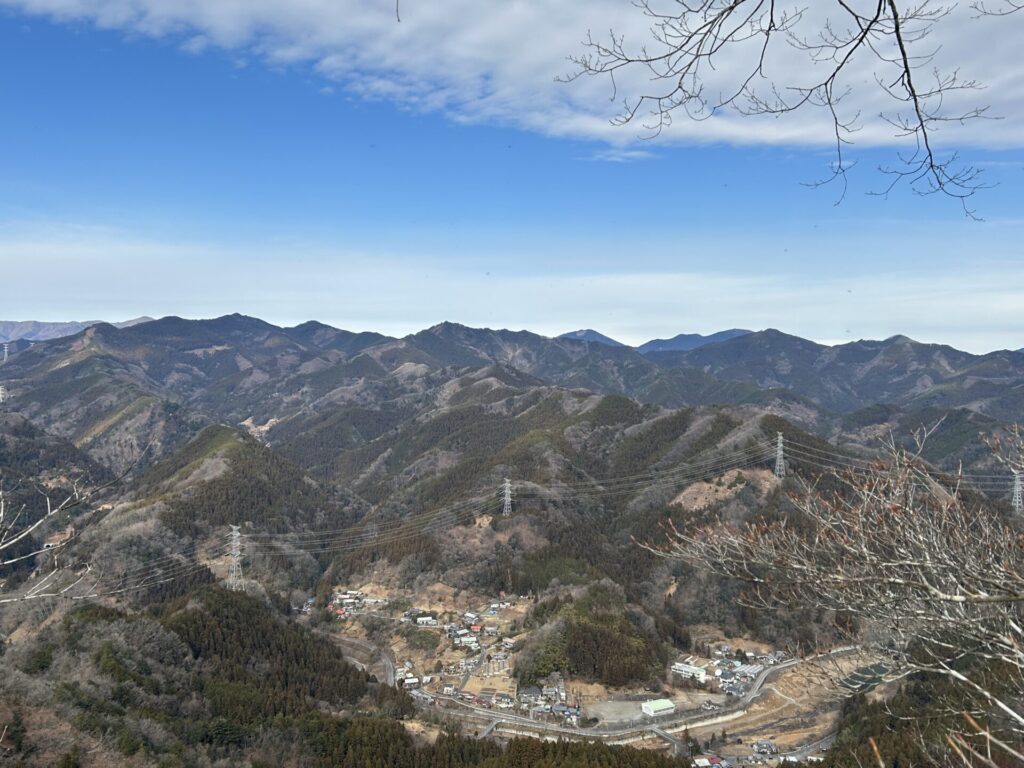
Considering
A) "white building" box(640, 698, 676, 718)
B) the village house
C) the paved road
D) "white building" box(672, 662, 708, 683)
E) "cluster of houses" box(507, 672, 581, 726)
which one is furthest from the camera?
"white building" box(672, 662, 708, 683)

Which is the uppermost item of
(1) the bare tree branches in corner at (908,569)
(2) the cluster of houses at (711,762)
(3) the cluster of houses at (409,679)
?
(1) the bare tree branches in corner at (908,569)

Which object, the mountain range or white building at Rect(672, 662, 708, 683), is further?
white building at Rect(672, 662, 708, 683)

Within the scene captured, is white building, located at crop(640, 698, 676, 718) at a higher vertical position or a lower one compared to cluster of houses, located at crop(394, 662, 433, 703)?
higher

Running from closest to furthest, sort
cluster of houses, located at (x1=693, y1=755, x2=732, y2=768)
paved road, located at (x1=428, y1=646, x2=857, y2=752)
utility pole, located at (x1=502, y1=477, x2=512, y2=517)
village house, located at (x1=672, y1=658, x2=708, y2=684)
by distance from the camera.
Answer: cluster of houses, located at (x1=693, y1=755, x2=732, y2=768) < paved road, located at (x1=428, y1=646, x2=857, y2=752) < village house, located at (x1=672, y1=658, x2=708, y2=684) < utility pole, located at (x1=502, y1=477, x2=512, y2=517)

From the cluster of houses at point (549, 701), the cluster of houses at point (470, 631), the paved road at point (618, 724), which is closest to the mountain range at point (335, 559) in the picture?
the cluster of houses at point (549, 701)

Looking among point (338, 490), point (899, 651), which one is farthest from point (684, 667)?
point (338, 490)

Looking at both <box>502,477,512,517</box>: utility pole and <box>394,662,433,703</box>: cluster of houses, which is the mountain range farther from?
<box>394,662,433,703</box>: cluster of houses

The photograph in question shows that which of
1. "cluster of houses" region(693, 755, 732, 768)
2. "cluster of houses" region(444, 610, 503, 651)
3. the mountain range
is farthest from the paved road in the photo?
"cluster of houses" region(444, 610, 503, 651)

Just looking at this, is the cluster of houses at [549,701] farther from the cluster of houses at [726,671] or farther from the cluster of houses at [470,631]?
the cluster of houses at [726,671]
